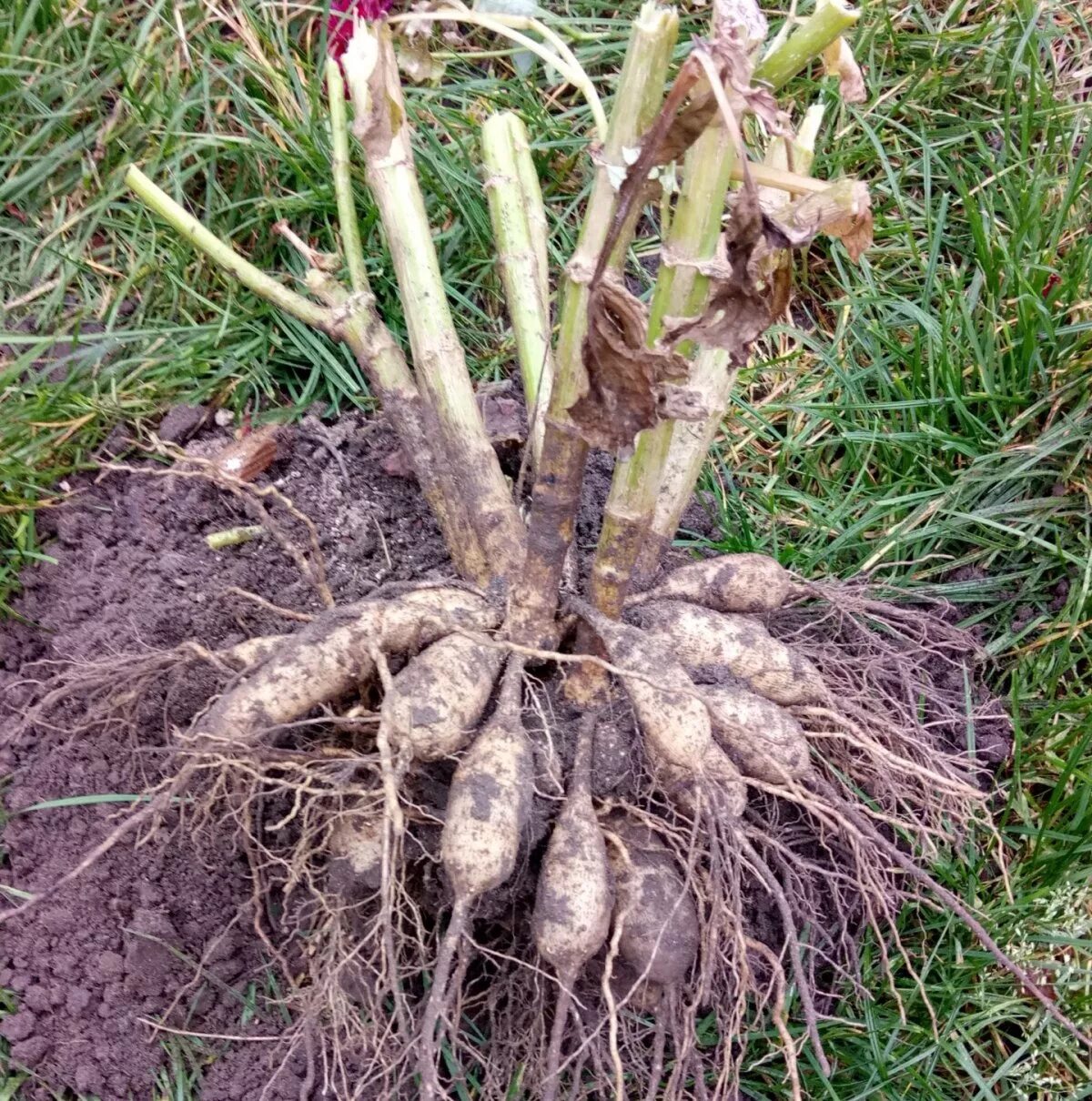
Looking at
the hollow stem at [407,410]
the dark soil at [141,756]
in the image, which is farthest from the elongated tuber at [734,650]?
the dark soil at [141,756]

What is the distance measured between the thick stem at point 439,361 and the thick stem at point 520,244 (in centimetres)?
9

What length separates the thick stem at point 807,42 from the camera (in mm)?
884

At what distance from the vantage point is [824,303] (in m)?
1.73

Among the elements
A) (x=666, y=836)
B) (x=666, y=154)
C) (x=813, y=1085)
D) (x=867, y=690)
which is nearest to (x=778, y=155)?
(x=666, y=154)

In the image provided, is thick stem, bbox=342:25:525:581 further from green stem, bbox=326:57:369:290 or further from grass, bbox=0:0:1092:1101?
grass, bbox=0:0:1092:1101

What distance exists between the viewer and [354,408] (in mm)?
1609

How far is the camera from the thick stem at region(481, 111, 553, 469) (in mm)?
1349

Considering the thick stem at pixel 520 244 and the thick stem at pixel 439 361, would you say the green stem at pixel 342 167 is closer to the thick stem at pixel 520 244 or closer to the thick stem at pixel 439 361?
the thick stem at pixel 439 361

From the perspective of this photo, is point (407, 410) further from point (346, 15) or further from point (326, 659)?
point (346, 15)

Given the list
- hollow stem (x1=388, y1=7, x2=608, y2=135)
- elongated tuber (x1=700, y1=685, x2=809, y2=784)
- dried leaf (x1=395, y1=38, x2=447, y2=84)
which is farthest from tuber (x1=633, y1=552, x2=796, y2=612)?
dried leaf (x1=395, y1=38, x2=447, y2=84)

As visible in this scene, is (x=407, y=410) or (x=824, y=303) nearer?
(x=407, y=410)

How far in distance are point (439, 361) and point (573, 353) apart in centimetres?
38

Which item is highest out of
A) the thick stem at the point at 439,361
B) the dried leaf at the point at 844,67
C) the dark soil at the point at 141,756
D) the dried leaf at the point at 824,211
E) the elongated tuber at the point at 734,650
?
the dried leaf at the point at 844,67

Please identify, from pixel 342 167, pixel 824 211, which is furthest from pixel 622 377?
pixel 342 167
